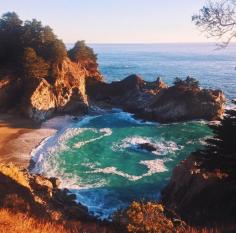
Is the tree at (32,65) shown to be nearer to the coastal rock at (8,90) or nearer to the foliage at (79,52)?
the coastal rock at (8,90)

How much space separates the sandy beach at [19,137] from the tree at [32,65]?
7.22 m

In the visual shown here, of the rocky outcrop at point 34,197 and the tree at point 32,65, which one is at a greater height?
the tree at point 32,65

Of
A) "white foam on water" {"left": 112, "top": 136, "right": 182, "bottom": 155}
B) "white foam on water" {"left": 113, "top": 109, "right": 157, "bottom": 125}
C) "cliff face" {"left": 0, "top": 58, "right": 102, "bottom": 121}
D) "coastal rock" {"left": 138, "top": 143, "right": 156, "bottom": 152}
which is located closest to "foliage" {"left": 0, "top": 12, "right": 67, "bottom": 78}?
"cliff face" {"left": 0, "top": 58, "right": 102, "bottom": 121}

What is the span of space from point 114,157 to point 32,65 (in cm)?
2339

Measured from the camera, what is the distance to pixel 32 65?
5841 cm

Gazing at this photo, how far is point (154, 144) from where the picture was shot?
4684 centimetres

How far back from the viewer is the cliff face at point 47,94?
55.9 metres

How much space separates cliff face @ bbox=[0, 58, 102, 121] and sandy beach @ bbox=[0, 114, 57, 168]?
2.32 m

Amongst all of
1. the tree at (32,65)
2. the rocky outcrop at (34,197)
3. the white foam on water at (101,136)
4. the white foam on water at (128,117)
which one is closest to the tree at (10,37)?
the tree at (32,65)

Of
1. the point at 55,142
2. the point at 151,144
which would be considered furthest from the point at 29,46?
the point at 151,144

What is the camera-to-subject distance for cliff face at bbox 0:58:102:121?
5591cm

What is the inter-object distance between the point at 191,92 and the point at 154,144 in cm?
1598

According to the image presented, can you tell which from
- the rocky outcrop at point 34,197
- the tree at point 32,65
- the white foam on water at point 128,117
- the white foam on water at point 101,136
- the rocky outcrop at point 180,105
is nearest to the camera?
the rocky outcrop at point 34,197

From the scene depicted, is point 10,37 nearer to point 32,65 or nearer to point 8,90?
point 32,65
